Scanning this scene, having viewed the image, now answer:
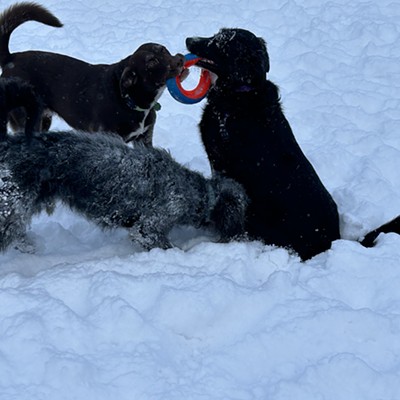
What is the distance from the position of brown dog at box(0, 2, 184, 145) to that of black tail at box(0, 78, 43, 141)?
1.27m

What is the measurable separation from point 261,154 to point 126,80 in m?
1.50

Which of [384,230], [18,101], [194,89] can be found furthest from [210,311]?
[194,89]

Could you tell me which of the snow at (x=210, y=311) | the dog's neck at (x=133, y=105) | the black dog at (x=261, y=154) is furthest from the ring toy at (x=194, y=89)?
the snow at (x=210, y=311)

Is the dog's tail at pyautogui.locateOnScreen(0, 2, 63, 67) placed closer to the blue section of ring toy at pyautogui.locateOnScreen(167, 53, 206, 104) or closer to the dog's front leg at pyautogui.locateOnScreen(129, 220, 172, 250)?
the blue section of ring toy at pyautogui.locateOnScreen(167, 53, 206, 104)

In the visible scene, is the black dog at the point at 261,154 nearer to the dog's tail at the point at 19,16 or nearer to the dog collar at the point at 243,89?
the dog collar at the point at 243,89

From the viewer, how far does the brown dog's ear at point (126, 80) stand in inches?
191

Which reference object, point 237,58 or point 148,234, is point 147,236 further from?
point 237,58

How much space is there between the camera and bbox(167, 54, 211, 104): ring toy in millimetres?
4578

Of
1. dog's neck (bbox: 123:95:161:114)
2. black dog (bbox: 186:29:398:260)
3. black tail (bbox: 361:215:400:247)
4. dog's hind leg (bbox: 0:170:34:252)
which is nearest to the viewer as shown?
dog's hind leg (bbox: 0:170:34:252)

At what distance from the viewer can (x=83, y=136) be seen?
3846 mm

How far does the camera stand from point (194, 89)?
15.4 feet

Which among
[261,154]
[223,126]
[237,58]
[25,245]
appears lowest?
[25,245]

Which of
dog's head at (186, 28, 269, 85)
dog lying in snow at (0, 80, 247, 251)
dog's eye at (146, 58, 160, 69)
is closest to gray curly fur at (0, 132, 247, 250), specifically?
dog lying in snow at (0, 80, 247, 251)

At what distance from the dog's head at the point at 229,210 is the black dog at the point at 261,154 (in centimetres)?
12
